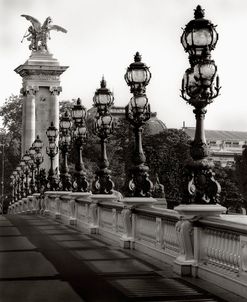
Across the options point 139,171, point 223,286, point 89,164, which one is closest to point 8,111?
point 89,164

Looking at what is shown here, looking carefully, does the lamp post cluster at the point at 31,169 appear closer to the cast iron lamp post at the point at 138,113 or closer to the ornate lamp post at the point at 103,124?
the ornate lamp post at the point at 103,124

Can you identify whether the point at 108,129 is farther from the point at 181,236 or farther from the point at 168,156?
the point at 168,156

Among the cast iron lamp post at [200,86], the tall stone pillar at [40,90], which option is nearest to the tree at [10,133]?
the tall stone pillar at [40,90]

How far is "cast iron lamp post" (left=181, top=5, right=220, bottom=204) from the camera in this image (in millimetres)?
14031

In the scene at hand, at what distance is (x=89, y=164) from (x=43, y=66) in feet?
52.3

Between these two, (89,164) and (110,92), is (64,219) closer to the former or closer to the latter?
(110,92)

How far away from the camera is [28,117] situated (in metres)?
96.1

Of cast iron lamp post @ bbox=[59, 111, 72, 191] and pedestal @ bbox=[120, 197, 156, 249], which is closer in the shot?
pedestal @ bbox=[120, 197, 156, 249]

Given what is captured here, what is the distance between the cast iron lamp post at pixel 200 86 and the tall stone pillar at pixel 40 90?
271 feet

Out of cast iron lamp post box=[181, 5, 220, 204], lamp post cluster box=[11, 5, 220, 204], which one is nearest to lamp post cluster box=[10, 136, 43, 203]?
lamp post cluster box=[11, 5, 220, 204]

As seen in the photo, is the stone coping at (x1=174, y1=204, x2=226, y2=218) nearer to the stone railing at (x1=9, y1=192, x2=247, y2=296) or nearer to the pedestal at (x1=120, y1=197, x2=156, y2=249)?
the stone railing at (x1=9, y1=192, x2=247, y2=296)

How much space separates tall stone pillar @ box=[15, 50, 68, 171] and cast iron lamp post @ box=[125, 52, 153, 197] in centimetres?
7712

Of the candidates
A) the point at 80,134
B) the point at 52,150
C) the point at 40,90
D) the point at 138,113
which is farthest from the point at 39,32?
the point at 138,113

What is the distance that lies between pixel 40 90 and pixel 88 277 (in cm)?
8584
